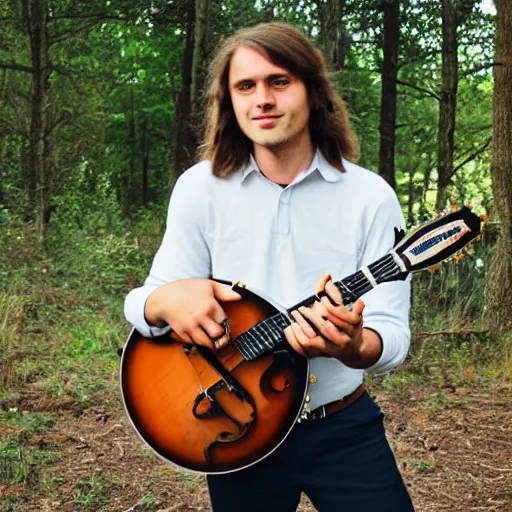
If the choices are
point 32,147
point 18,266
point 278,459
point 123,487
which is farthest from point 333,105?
point 32,147

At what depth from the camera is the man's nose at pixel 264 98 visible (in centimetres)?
173

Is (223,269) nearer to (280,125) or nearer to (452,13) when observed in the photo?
(280,125)

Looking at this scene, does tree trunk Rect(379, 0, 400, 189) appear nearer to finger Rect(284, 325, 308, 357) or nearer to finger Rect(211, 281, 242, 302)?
finger Rect(211, 281, 242, 302)

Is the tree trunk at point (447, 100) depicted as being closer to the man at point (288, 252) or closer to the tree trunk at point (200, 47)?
the tree trunk at point (200, 47)

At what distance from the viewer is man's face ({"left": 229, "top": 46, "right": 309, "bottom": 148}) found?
175 centimetres

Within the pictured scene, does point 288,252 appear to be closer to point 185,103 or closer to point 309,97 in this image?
point 309,97

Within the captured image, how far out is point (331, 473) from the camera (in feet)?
5.71

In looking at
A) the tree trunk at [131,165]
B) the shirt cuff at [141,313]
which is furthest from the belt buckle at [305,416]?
the tree trunk at [131,165]

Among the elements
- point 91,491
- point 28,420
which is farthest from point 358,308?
point 28,420

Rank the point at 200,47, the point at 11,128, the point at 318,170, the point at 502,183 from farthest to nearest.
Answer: the point at 11,128, the point at 200,47, the point at 502,183, the point at 318,170

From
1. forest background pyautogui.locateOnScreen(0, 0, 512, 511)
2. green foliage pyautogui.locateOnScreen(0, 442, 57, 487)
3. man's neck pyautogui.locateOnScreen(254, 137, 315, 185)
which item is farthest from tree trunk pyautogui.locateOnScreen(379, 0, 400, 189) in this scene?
man's neck pyautogui.locateOnScreen(254, 137, 315, 185)

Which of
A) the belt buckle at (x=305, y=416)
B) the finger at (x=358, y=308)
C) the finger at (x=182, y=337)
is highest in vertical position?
the finger at (x=358, y=308)

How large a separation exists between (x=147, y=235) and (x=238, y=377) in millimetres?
8969

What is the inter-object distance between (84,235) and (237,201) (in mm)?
8103
